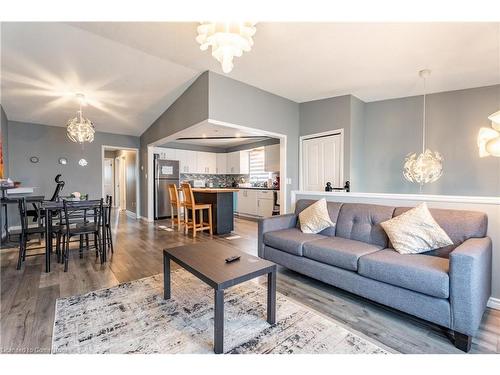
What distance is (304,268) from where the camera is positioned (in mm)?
2461

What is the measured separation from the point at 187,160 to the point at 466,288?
22.3 ft

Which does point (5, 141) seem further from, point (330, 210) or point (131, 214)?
point (330, 210)

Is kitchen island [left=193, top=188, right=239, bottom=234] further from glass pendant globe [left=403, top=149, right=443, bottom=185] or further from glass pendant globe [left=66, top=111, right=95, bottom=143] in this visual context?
glass pendant globe [left=403, top=149, right=443, bottom=185]

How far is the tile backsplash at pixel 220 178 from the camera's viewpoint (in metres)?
7.64

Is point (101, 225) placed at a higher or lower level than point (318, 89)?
lower

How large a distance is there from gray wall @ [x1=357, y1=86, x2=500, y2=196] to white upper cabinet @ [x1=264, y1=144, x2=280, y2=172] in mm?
2271

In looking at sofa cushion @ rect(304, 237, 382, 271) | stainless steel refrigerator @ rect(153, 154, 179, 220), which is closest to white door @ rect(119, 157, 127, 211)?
stainless steel refrigerator @ rect(153, 154, 179, 220)

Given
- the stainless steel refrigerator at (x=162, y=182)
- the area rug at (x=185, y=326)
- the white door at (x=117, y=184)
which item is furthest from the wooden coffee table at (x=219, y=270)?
the white door at (x=117, y=184)

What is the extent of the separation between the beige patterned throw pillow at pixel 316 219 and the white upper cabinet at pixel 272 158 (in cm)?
342

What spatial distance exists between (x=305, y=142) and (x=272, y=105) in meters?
1.03

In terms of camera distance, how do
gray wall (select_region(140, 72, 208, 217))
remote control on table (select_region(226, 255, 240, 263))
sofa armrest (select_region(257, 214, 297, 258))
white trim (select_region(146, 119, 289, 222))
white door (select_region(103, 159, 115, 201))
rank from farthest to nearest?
1. white door (select_region(103, 159, 115, 201))
2. white trim (select_region(146, 119, 289, 222))
3. gray wall (select_region(140, 72, 208, 217))
4. sofa armrest (select_region(257, 214, 297, 258))
5. remote control on table (select_region(226, 255, 240, 263))

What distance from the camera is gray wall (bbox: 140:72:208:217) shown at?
12.2 ft
